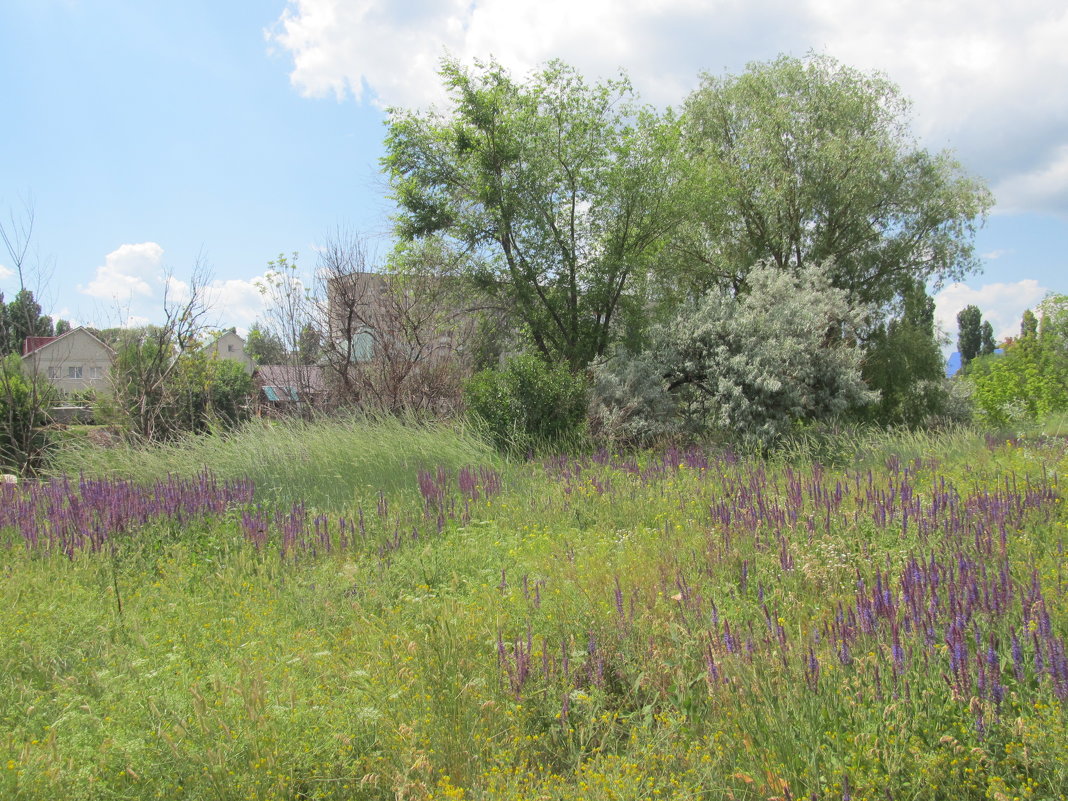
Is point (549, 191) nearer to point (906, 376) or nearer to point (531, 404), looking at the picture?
point (531, 404)

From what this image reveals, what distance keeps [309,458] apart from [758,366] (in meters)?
6.85

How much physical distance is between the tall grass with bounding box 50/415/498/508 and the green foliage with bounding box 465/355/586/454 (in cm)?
57

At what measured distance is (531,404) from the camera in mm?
11219

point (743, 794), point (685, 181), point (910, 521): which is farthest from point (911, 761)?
point (685, 181)

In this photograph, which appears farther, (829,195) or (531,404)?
(829,195)

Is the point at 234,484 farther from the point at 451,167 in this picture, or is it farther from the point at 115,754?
the point at 451,167

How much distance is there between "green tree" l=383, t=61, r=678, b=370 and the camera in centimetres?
1399

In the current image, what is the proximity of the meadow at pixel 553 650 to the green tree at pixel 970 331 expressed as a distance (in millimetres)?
68827

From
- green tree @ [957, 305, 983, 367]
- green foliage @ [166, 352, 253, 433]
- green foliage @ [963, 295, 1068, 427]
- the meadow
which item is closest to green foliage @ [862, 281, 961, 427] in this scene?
green foliage @ [963, 295, 1068, 427]

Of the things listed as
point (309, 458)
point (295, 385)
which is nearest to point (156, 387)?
point (295, 385)

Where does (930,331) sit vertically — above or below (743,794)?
above

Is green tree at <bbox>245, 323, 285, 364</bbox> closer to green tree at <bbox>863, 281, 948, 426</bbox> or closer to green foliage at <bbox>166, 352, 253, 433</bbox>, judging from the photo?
green foliage at <bbox>166, 352, 253, 433</bbox>

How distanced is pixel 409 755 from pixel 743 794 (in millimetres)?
1177

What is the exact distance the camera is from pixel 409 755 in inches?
100.0
